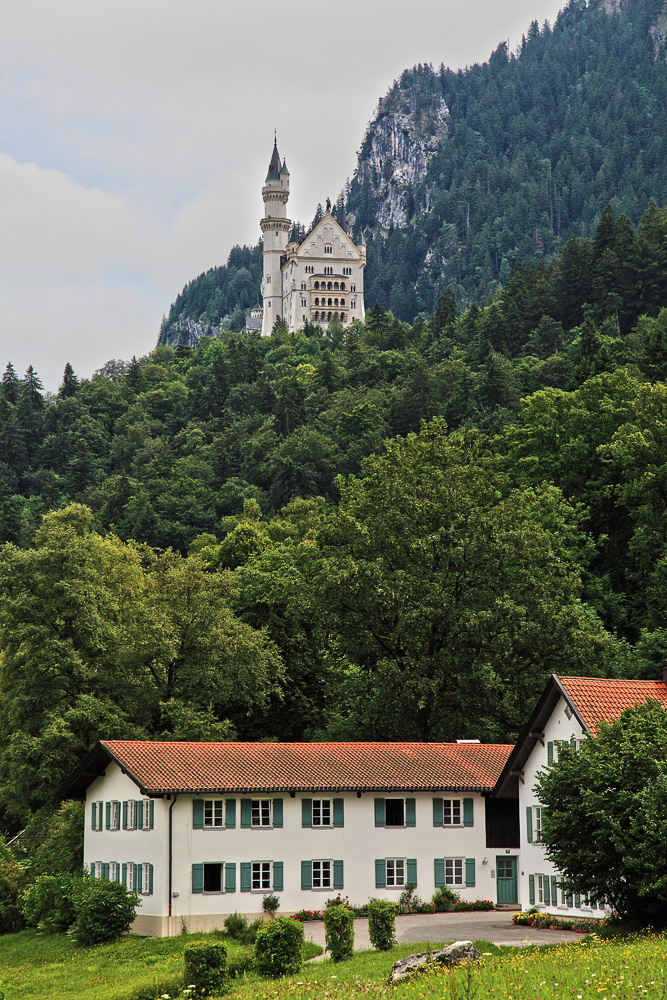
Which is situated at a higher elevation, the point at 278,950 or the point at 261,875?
the point at 261,875

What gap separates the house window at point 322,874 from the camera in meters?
44.1

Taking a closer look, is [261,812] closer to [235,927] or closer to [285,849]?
[285,849]

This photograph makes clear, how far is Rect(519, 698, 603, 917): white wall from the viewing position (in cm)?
3875

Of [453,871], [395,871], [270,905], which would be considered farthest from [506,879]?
[270,905]

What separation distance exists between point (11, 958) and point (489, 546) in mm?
25543

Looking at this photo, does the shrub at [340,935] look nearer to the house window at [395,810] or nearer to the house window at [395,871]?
the house window at [395,871]

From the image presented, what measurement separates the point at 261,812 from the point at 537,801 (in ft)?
29.8

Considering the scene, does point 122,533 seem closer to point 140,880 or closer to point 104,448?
point 104,448

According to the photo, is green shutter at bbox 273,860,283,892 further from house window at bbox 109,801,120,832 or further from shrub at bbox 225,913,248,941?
house window at bbox 109,801,120,832

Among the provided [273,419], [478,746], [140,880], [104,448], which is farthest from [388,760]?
[104,448]

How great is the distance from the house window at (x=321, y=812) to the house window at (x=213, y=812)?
3357mm

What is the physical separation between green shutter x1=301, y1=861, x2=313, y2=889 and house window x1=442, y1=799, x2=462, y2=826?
506cm

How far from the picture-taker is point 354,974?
96.9ft

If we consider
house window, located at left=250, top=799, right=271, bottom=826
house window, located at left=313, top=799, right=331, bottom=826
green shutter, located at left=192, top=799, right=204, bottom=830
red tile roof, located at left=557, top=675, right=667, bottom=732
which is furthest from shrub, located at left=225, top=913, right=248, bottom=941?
red tile roof, located at left=557, top=675, right=667, bottom=732
